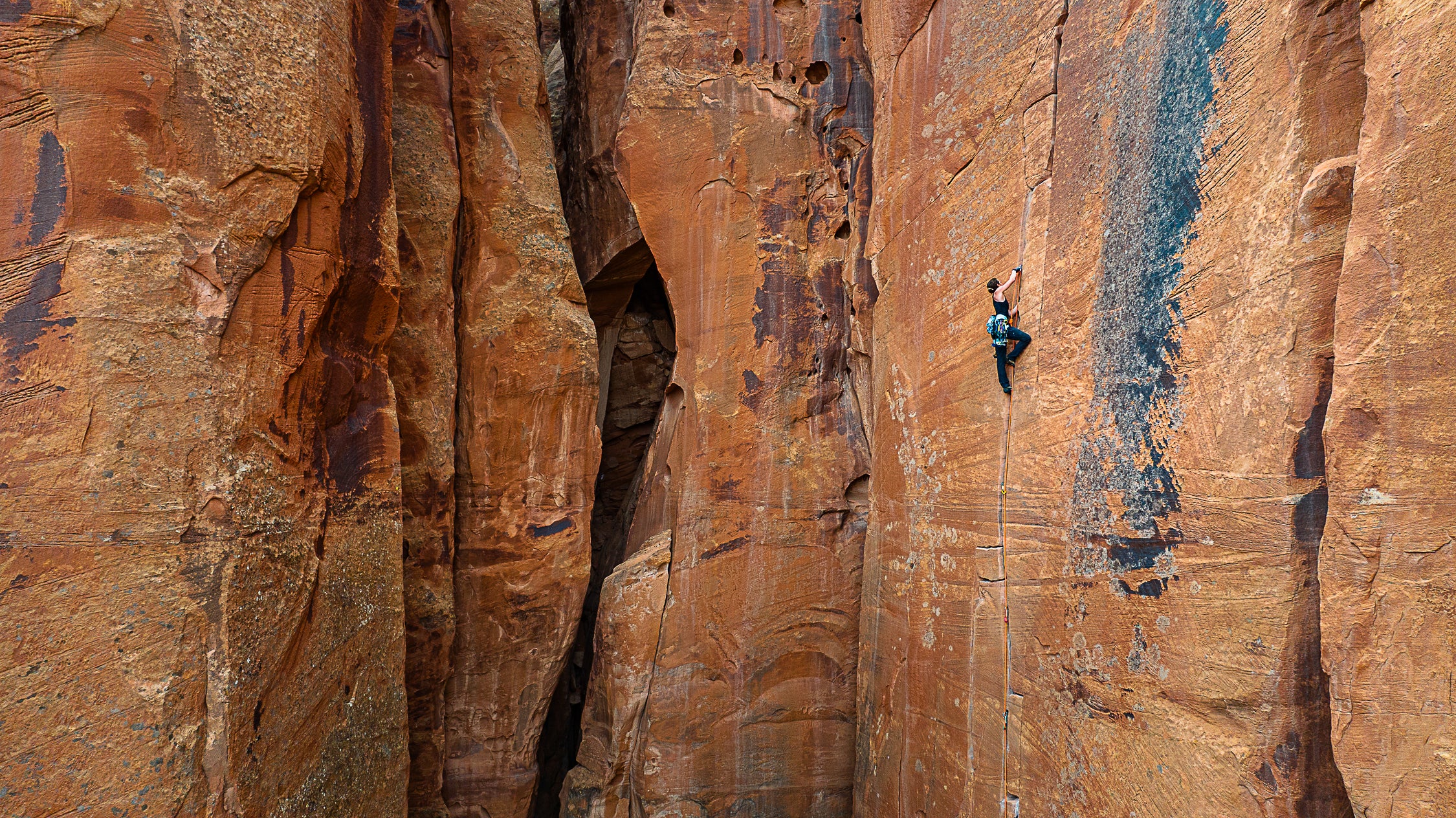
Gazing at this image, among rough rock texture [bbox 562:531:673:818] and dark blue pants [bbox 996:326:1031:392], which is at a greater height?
dark blue pants [bbox 996:326:1031:392]

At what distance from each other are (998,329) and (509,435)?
11.8ft

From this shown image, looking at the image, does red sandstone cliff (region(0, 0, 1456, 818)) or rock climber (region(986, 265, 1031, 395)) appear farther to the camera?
rock climber (region(986, 265, 1031, 395))

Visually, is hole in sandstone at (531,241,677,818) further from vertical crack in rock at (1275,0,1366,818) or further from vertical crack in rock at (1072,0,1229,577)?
vertical crack in rock at (1275,0,1366,818)

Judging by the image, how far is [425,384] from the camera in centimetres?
523

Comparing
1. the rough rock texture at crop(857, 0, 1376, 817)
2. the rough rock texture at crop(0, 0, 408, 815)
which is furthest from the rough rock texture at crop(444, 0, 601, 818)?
the rough rock texture at crop(857, 0, 1376, 817)

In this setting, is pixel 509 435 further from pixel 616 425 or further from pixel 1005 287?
pixel 1005 287

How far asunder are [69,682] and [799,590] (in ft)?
13.5

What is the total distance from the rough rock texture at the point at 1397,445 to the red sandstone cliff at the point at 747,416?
13 mm

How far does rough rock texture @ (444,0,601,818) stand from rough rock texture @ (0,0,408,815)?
57.1 inches

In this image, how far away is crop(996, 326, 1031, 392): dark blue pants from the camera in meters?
3.79

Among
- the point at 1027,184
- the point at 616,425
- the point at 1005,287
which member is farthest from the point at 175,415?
the point at 616,425

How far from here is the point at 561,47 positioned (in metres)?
7.84

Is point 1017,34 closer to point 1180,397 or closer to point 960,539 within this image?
point 1180,397

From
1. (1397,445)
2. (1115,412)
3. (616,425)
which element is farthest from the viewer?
(616,425)
